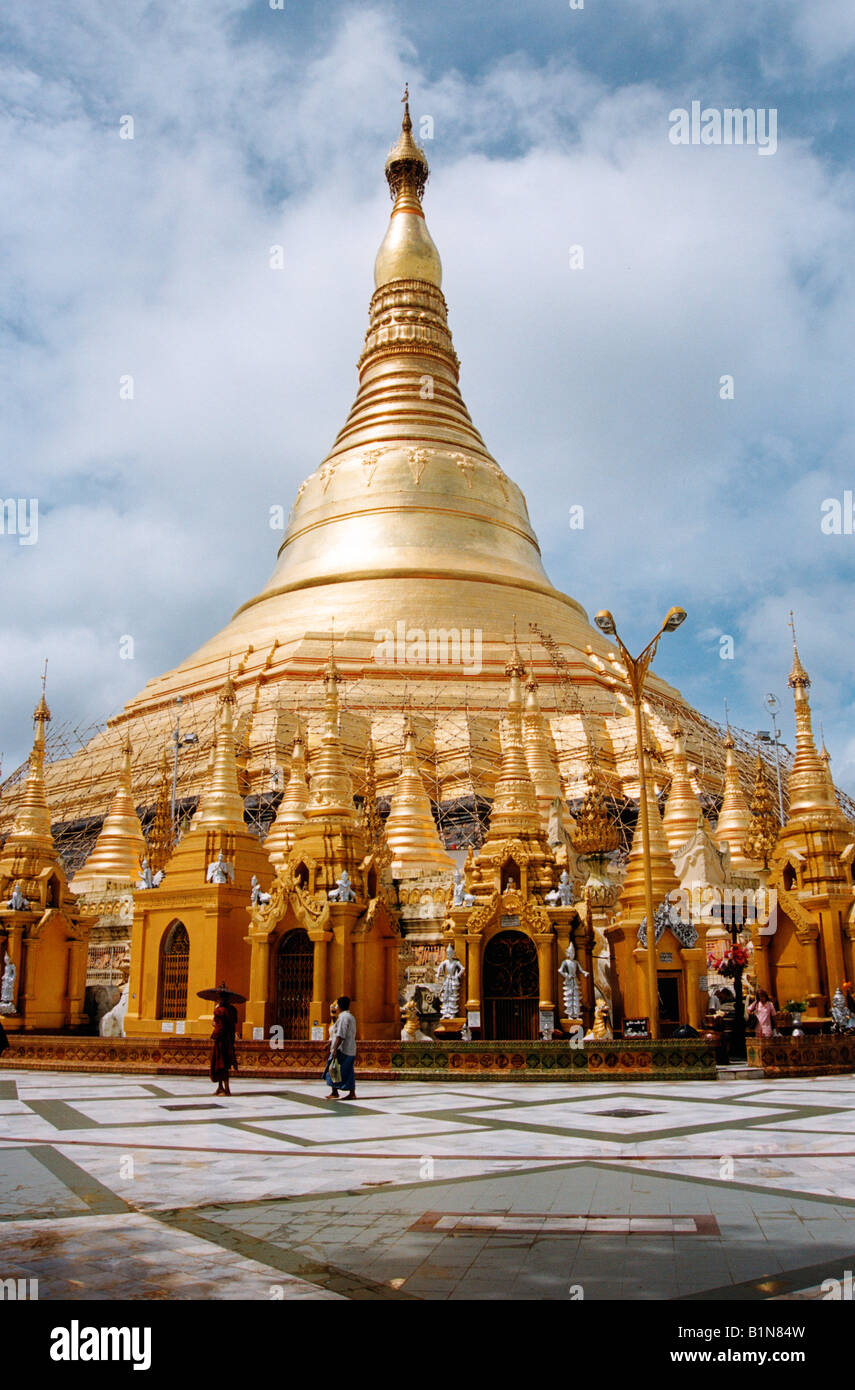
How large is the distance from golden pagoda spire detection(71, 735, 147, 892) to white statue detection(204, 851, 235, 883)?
8.42 meters

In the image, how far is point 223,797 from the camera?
23.0 m

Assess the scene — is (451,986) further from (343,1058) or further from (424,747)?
(424,747)

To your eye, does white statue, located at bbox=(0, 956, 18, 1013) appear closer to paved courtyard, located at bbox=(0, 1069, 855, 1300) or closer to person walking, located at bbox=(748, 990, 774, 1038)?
paved courtyard, located at bbox=(0, 1069, 855, 1300)

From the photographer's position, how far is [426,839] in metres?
26.1

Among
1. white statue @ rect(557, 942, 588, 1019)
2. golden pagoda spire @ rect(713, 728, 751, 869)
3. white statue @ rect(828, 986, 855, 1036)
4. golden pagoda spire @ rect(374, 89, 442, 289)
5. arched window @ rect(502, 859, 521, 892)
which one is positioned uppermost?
golden pagoda spire @ rect(374, 89, 442, 289)

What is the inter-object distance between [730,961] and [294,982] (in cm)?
763

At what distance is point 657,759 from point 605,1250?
31067 millimetres

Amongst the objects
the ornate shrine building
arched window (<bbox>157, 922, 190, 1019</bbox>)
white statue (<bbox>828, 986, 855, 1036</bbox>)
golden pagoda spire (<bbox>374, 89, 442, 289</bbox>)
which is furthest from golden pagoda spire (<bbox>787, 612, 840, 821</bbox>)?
golden pagoda spire (<bbox>374, 89, 442, 289</bbox>)

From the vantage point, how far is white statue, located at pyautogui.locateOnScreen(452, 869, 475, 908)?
19.6 metres

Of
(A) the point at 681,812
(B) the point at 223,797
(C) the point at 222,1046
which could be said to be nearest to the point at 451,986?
(C) the point at 222,1046

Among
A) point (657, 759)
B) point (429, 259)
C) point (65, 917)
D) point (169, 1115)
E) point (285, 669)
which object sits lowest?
point (169, 1115)

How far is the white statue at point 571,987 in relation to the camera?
18.2 meters

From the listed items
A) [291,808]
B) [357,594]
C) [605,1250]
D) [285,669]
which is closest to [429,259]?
[357,594]
